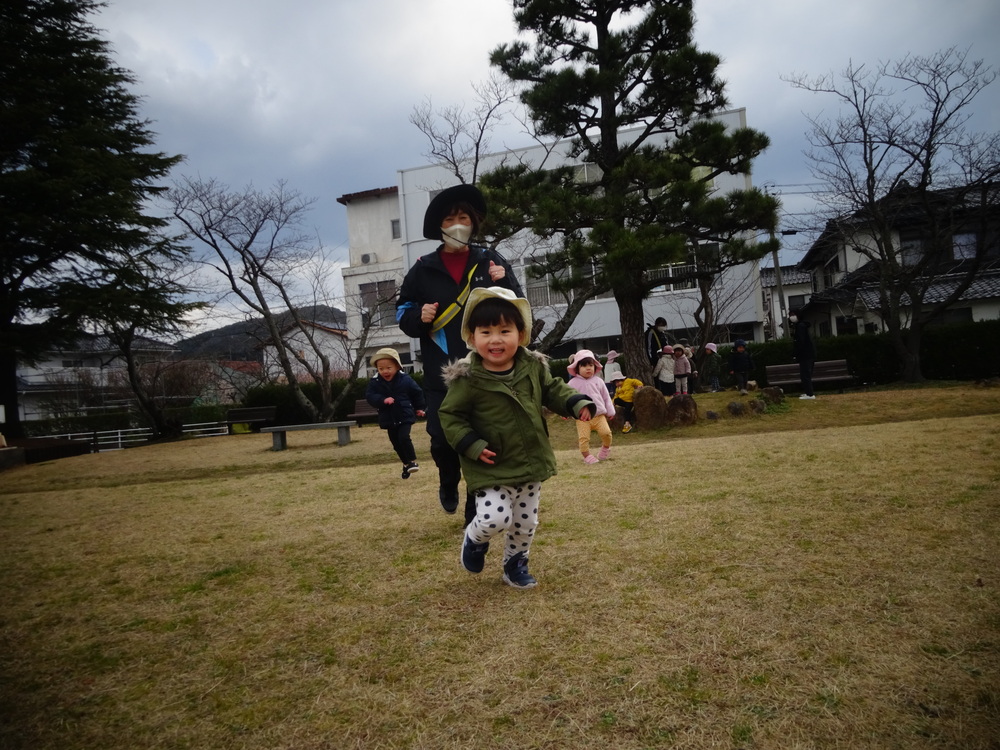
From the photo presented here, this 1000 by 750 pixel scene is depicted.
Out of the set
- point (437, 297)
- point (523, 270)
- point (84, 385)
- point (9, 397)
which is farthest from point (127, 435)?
point (437, 297)

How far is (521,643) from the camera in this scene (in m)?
2.26

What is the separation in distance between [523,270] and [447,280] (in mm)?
14319

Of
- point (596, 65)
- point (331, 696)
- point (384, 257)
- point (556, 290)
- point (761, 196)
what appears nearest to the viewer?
point (331, 696)

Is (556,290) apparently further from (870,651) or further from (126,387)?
(126,387)

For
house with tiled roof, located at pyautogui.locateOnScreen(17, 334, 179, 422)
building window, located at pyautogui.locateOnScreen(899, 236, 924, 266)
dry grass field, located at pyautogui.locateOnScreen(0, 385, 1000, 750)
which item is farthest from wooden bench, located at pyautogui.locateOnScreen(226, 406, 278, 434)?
building window, located at pyautogui.locateOnScreen(899, 236, 924, 266)

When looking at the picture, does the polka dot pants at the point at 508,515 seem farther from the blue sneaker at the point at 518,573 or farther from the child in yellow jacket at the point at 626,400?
the child in yellow jacket at the point at 626,400

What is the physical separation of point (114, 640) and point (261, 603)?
1.82 feet

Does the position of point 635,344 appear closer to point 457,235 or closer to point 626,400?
point 626,400

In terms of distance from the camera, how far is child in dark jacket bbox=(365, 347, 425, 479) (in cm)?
675

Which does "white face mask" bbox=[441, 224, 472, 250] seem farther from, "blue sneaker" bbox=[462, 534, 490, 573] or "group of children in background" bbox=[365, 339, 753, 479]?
"group of children in background" bbox=[365, 339, 753, 479]

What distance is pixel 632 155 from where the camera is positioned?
36.8 ft

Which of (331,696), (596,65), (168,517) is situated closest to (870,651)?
(331,696)

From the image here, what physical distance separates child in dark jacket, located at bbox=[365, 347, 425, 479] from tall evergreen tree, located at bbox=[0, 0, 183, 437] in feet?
28.5

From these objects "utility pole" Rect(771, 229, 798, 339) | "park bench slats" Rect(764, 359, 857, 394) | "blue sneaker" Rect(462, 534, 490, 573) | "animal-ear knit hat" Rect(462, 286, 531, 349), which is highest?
"utility pole" Rect(771, 229, 798, 339)
